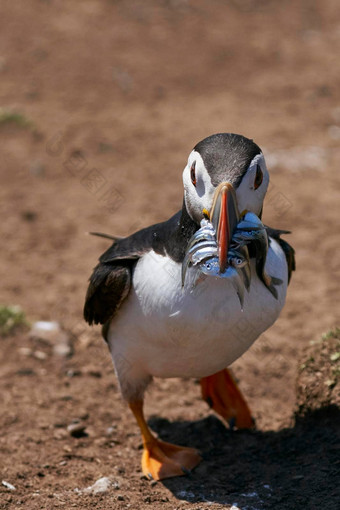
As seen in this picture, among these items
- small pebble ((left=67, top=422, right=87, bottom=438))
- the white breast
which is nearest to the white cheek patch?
the white breast

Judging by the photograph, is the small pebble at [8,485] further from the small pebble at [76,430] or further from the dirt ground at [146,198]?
the small pebble at [76,430]

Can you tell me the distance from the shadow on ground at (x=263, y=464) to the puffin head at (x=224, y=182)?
5.75ft

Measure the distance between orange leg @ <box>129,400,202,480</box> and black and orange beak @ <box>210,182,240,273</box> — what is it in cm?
205

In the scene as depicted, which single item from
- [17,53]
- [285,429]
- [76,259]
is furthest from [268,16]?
[285,429]

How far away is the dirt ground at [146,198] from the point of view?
511 centimetres

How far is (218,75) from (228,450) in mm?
9110

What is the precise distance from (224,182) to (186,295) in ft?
2.80

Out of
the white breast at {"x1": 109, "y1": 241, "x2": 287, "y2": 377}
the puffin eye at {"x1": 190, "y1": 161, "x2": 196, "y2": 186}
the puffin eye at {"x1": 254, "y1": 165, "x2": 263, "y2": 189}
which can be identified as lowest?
the white breast at {"x1": 109, "y1": 241, "x2": 287, "y2": 377}

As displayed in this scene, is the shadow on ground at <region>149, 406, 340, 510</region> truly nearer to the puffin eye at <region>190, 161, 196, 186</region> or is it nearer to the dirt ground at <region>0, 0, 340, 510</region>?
the dirt ground at <region>0, 0, 340, 510</region>

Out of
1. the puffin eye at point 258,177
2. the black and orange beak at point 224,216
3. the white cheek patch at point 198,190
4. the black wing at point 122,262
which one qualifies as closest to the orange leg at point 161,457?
the black wing at point 122,262

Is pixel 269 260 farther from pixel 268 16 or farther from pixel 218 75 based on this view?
pixel 268 16

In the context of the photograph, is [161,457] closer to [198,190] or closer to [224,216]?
[198,190]

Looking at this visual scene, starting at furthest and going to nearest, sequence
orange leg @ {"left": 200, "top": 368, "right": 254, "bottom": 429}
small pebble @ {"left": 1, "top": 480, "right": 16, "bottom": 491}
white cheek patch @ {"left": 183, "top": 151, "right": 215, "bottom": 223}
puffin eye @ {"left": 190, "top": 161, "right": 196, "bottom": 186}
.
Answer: orange leg @ {"left": 200, "top": 368, "right": 254, "bottom": 429} < small pebble @ {"left": 1, "top": 480, "right": 16, "bottom": 491} < puffin eye @ {"left": 190, "top": 161, "right": 196, "bottom": 186} < white cheek patch @ {"left": 183, "top": 151, "right": 215, "bottom": 223}

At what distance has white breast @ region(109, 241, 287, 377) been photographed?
4238 mm
